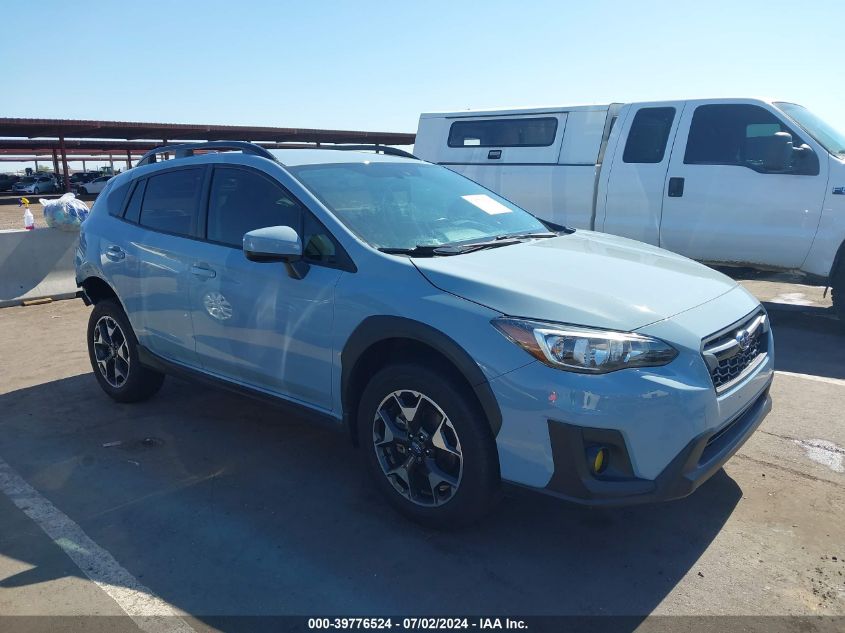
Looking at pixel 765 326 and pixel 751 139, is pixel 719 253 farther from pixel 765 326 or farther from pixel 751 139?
pixel 765 326

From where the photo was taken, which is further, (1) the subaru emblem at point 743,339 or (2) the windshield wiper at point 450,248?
(2) the windshield wiper at point 450,248

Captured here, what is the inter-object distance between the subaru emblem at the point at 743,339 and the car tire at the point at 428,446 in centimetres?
117

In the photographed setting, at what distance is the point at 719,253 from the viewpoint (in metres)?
7.04

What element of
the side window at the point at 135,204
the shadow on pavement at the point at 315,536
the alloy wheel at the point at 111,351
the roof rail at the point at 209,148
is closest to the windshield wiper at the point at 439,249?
the roof rail at the point at 209,148

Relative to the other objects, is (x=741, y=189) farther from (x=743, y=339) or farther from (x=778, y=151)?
(x=743, y=339)

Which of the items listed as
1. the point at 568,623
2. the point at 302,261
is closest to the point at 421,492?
the point at 568,623

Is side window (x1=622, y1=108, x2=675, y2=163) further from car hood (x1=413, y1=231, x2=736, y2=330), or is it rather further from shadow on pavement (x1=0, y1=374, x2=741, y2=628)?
shadow on pavement (x1=0, y1=374, x2=741, y2=628)

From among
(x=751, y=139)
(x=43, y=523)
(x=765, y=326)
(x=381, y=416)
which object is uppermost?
(x=751, y=139)

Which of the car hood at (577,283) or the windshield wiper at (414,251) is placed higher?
the windshield wiper at (414,251)

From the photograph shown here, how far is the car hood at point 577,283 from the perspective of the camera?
2764 millimetres

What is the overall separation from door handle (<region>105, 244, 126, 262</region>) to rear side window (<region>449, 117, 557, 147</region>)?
512cm

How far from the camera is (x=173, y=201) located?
4.45 m

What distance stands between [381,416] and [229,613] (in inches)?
40.5

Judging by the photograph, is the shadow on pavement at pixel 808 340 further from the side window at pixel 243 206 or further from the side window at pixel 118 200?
the side window at pixel 118 200
